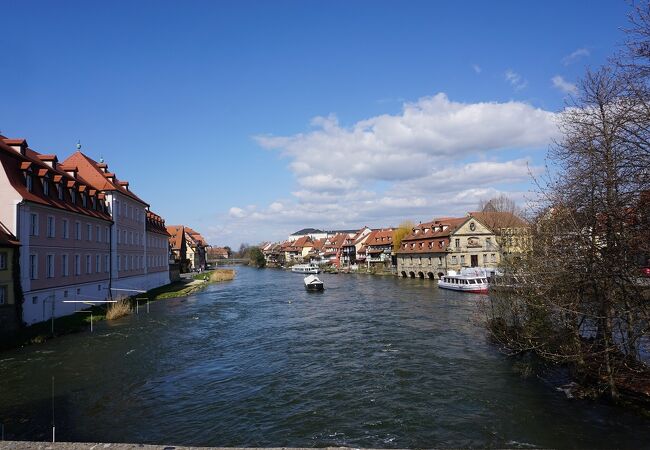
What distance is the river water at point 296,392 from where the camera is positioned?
10.6 metres

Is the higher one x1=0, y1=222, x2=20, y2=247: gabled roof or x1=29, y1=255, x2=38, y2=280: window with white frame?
x1=0, y1=222, x2=20, y2=247: gabled roof

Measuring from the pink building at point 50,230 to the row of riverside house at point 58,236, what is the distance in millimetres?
43

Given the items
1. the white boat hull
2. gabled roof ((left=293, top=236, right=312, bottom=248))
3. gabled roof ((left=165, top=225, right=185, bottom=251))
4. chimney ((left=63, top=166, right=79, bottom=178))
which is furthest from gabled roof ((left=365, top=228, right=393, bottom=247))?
chimney ((left=63, top=166, right=79, bottom=178))

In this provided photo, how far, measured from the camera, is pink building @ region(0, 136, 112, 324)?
2253 cm

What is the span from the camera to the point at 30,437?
1056 cm

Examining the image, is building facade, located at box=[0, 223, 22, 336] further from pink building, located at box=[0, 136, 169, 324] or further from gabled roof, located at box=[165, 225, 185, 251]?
gabled roof, located at box=[165, 225, 185, 251]

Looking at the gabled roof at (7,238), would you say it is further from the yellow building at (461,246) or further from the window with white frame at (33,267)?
the yellow building at (461,246)

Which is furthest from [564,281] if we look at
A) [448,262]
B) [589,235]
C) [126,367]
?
[448,262]

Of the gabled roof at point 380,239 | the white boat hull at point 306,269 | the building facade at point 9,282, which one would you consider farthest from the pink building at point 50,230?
the white boat hull at point 306,269

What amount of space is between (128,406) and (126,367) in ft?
16.1

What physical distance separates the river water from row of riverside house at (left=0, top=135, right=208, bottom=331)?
3.58m

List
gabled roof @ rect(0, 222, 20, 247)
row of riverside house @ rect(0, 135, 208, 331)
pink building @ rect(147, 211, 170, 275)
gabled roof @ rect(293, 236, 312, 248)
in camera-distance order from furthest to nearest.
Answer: gabled roof @ rect(293, 236, 312, 248), pink building @ rect(147, 211, 170, 275), row of riverside house @ rect(0, 135, 208, 331), gabled roof @ rect(0, 222, 20, 247)

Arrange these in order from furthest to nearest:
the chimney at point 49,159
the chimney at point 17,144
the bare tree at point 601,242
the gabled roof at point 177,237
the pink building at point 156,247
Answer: the gabled roof at point 177,237, the pink building at point 156,247, the chimney at point 49,159, the chimney at point 17,144, the bare tree at point 601,242

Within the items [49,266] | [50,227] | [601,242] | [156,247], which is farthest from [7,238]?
[156,247]
